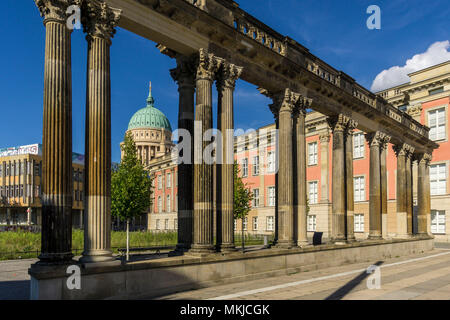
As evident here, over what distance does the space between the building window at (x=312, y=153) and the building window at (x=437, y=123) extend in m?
12.2

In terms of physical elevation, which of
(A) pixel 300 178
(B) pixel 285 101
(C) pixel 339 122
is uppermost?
(B) pixel 285 101

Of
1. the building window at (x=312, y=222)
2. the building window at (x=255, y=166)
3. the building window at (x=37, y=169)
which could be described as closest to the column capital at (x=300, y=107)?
the building window at (x=312, y=222)

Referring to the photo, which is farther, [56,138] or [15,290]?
[15,290]

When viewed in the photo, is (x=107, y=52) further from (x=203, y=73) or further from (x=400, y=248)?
(x=400, y=248)

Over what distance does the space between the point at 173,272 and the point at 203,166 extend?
360cm

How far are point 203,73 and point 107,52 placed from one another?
3.60 meters

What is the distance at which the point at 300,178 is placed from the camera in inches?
695

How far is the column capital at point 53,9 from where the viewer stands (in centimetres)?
985

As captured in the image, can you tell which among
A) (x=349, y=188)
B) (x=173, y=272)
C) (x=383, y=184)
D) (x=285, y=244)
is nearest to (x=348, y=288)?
(x=285, y=244)

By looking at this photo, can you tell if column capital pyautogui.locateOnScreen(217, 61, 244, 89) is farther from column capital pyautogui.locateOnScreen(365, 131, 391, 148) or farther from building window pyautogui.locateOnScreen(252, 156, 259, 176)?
building window pyautogui.locateOnScreen(252, 156, 259, 176)

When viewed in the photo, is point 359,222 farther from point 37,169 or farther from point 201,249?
point 37,169

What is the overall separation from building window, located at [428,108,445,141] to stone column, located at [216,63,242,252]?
30.7 metres
